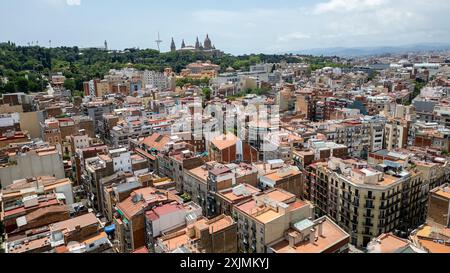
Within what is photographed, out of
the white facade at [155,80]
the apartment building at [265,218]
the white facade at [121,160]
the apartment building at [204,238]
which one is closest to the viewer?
the apartment building at [204,238]

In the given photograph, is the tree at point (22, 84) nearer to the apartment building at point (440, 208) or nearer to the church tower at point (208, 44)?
the apartment building at point (440, 208)

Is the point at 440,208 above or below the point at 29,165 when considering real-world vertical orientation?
below

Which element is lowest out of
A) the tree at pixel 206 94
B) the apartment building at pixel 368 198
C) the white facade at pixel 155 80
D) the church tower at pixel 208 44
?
the apartment building at pixel 368 198

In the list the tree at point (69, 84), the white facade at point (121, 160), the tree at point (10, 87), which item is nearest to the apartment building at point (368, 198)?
the white facade at point (121, 160)

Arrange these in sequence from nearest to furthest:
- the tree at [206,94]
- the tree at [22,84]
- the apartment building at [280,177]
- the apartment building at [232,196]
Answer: the apartment building at [232,196]
the apartment building at [280,177]
the tree at [22,84]
the tree at [206,94]

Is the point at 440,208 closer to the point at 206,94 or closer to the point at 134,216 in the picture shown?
the point at 134,216

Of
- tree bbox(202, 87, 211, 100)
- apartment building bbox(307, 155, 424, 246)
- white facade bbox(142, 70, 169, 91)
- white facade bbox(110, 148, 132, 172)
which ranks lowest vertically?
apartment building bbox(307, 155, 424, 246)

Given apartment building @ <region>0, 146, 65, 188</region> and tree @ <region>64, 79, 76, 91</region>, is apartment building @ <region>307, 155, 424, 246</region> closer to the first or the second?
apartment building @ <region>0, 146, 65, 188</region>

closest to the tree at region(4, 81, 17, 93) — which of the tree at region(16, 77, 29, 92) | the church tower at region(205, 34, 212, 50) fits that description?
the tree at region(16, 77, 29, 92)

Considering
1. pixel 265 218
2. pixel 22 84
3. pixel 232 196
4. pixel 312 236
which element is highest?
pixel 22 84

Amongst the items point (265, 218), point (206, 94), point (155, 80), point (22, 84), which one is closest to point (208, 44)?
point (155, 80)

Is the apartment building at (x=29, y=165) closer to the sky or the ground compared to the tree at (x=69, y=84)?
closer to the ground

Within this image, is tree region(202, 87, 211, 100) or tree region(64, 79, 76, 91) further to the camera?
tree region(64, 79, 76, 91)
